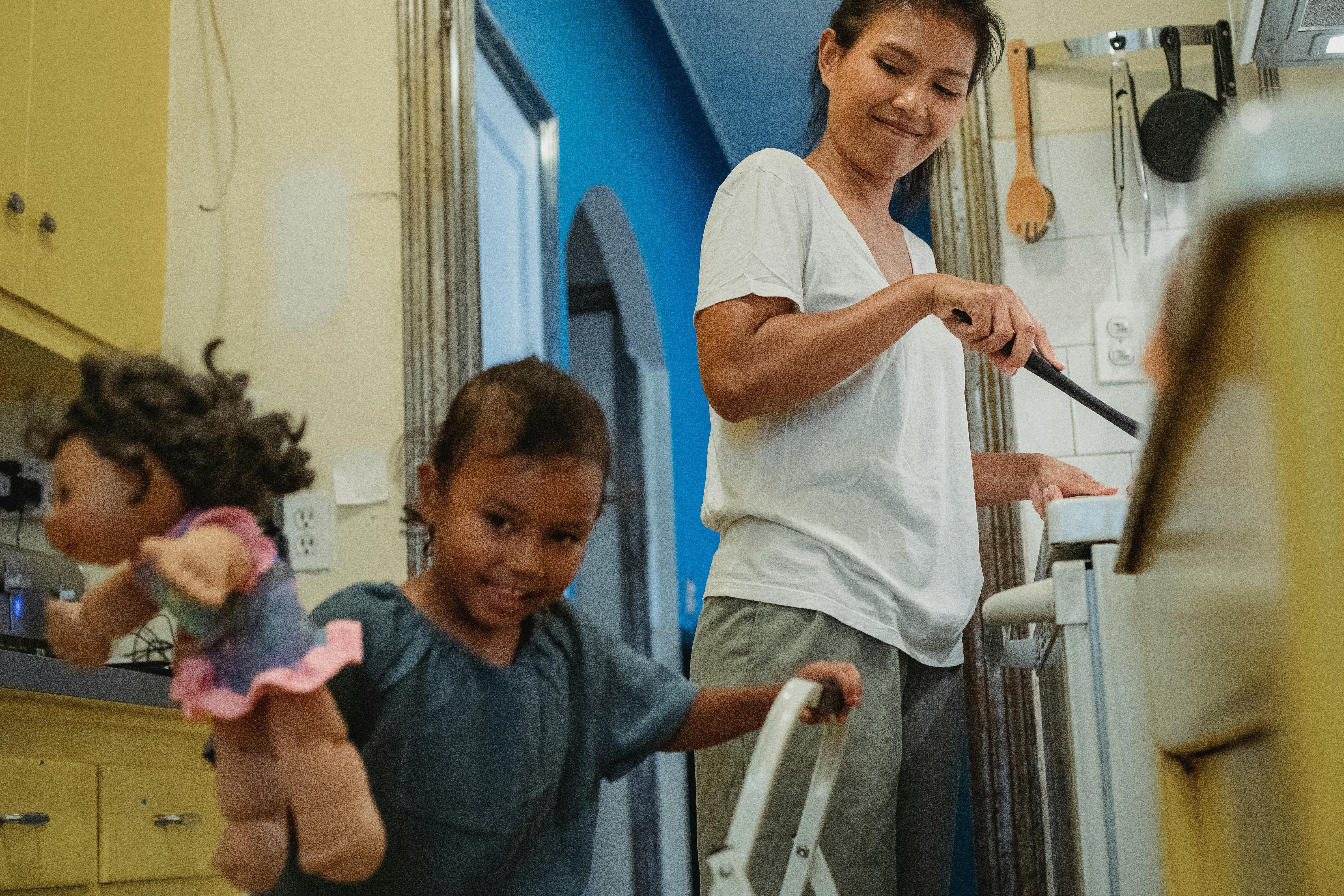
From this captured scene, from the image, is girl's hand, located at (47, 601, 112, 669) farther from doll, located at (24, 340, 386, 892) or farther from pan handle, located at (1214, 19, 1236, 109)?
pan handle, located at (1214, 19, 1236, 109)

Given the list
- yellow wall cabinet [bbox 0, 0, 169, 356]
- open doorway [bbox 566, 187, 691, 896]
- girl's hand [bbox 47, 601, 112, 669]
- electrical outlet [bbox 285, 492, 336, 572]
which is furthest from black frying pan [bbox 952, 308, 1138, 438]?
open doorway [bbox 566, 187, 691, 896]

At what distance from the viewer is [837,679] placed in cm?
92

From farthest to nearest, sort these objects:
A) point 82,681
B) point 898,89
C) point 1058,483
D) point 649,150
Result: point 649,150 → point 82,681 → point 1058,483 → point 898,89

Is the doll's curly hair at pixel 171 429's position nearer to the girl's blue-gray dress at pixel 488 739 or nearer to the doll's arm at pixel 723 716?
the girl's blue-gray dress at pixel 488 739

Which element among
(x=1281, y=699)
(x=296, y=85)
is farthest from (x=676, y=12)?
(x=1281, y=699)

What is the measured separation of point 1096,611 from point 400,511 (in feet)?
4.46

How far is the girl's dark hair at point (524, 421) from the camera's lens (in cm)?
84

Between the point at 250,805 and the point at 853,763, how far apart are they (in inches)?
24.1

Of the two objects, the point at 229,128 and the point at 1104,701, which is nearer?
the point at 1104,701

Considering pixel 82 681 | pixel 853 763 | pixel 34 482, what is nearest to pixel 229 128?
pixel 34 482

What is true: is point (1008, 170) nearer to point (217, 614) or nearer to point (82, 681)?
point (82, 681)

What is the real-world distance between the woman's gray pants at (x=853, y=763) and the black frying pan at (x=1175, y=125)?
1337 mm

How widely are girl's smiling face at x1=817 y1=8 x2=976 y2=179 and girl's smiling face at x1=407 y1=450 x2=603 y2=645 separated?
613 millimetres

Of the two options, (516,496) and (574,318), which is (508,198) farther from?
(516,496)
